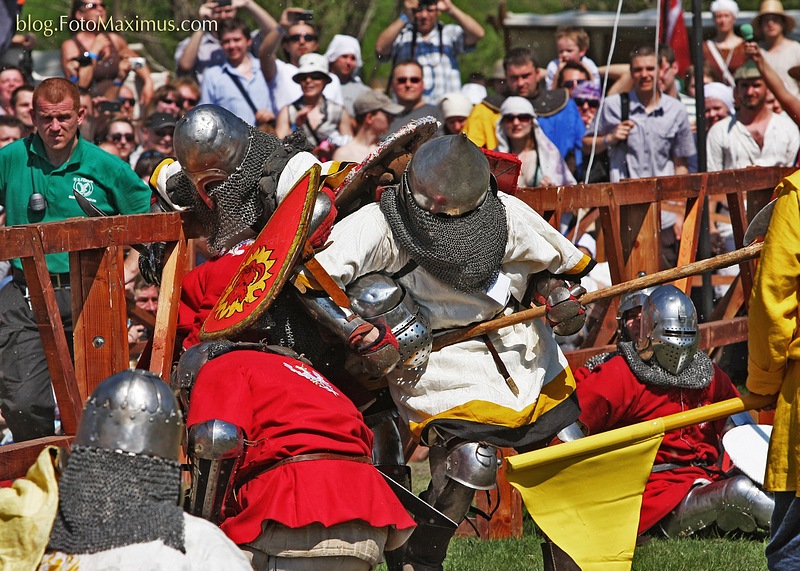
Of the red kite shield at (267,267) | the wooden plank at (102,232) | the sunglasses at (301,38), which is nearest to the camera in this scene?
the red kite shield at (267,267)

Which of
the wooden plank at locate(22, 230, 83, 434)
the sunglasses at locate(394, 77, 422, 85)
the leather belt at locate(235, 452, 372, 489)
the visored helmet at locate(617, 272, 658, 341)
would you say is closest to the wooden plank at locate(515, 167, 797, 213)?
the visored helmet at locate(617, 272, 658, 341)

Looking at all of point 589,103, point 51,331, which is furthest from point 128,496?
point 589,103

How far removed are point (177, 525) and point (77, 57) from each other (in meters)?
6.41

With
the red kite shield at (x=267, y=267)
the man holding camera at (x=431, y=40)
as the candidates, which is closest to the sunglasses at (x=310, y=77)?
the man holding camera at (x=431, y=40)

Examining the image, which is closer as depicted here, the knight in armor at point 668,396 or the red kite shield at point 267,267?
the red kite shield at point 267,267

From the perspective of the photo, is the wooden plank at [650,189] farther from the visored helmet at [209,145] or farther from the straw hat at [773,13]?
the straw hat at [773,13]

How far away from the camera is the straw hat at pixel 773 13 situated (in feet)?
33.1

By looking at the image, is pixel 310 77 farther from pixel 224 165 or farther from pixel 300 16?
pixel 224 165

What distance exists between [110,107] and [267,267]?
4.30 metres

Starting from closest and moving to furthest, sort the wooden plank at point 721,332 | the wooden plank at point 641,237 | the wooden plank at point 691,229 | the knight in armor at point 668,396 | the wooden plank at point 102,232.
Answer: the wooden plank at point 102,232, the knight in armor at point 668,396, the wooden plank at point 641,237, the wooden plank at point 691,229, the wooden plank at point 721,332

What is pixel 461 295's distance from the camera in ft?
15.7

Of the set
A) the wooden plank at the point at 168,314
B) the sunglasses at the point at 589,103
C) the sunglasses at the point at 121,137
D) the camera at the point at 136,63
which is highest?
the wooden plank at the point at 168,314

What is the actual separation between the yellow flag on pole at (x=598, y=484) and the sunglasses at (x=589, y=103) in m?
4.99

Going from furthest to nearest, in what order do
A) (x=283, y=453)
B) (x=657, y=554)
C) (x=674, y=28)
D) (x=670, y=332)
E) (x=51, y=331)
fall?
(x=674, y=28) → (x=670, y=332) → (x=657, y=554) → (x=51, y=331) → (x=283, y=453)
